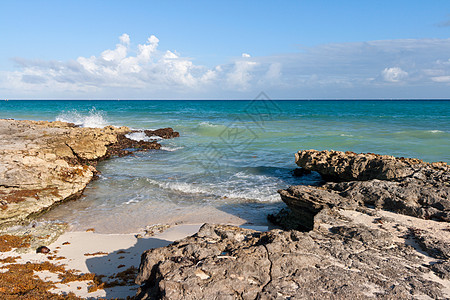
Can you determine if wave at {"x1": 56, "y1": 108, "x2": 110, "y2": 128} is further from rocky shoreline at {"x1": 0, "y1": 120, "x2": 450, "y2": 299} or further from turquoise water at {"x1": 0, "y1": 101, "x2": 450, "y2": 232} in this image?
rocky shoreline at {"x1": 0, "y1": 120, "x2": 450, "y2": 299}

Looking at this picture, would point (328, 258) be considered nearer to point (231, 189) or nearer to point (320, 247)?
point (320, 247)

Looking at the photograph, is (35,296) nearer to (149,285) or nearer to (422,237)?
(149,285)

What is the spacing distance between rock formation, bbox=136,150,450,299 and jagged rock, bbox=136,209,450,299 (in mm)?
14

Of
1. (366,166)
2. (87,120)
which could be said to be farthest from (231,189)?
(87,120)

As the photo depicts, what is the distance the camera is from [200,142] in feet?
85.4

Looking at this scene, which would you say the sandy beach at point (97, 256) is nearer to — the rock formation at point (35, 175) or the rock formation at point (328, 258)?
the rock formation at point (328, 258)

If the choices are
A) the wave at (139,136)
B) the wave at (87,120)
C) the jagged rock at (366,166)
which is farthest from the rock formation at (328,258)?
the wave at (87,120)

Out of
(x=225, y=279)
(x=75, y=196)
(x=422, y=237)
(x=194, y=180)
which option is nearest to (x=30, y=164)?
(x=75, y=196)

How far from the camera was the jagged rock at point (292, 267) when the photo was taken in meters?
4.06

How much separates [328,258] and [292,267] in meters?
0.70

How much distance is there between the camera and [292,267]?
4.54 metres

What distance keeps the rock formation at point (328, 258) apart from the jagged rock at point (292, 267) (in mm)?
14

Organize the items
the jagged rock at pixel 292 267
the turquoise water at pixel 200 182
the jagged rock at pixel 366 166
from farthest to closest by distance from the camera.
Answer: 1. the turquoise water at pixel 200 182
2. the jagged rock at pixel 366 166
3. the jagged rock at pixel 292 267

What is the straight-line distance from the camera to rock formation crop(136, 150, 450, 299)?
13.4 feet
